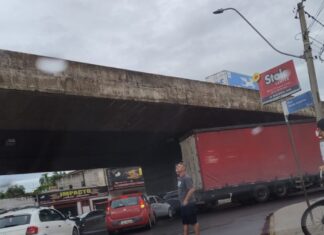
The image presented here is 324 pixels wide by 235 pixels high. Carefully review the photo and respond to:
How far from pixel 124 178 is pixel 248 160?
4644cm

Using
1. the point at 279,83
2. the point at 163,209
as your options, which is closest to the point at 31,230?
the point at 279,83

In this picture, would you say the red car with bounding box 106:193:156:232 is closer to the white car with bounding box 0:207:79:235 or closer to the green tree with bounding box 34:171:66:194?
the white car with bounding box 0:207:79:235

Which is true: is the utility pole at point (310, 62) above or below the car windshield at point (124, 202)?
above

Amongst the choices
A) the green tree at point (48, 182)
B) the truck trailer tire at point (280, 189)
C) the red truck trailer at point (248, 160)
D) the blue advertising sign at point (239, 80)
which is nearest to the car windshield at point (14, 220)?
the red truck trailer at point (248, 160)

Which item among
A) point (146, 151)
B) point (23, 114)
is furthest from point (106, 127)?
point (146, 151)

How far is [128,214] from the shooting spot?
62.4 feet

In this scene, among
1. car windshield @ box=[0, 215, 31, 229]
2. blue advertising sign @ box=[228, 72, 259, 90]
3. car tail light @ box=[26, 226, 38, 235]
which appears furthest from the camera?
blue advertising sign @ box=[228, 72, 259, 90]

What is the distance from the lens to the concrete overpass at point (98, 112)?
1889cm

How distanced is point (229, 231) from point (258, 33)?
9.46 m

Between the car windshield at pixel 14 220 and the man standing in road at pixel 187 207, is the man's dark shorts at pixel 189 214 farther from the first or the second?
the car windshield at pixel 14 220

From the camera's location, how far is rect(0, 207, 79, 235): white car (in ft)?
43.6

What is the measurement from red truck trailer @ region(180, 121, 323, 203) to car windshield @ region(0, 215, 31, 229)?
1019 cm

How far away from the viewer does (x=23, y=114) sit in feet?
66.1

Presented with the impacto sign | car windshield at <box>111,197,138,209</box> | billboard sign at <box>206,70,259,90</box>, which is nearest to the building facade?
billboard sign at <box>206,70,259,90</box>
